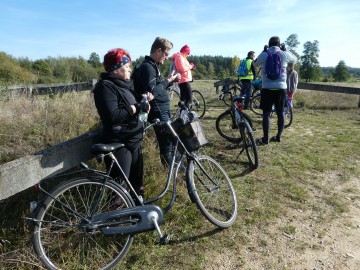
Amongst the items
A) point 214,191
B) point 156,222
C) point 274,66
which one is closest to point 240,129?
point 274,66

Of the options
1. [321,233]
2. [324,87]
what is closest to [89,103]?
[321,233]

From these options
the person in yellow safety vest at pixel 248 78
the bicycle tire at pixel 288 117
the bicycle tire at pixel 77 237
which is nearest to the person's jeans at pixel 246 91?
the person in yellow safety vest at pixel 248 78

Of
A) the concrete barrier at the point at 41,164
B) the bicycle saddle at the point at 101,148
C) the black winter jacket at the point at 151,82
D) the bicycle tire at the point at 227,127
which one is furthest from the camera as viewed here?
the bicycle tire at the point at 227,127

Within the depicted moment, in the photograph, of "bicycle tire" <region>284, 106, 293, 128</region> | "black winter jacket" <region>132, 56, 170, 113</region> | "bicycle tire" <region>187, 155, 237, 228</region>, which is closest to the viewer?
"bicycle tire" <region>187, 155, 237, 228</region>

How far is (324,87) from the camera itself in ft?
37.4

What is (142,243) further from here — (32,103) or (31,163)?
(32,103)

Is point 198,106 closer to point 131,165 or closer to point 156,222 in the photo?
point 131,165

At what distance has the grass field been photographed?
284cm

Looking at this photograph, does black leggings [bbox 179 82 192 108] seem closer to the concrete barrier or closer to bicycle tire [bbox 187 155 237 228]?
bicycle tire [bbox 187 155 237 228]

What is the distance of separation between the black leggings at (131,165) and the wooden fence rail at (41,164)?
Result: 39cm

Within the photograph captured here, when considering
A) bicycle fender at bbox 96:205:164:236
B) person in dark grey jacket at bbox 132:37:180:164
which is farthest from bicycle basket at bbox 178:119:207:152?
bicycle fender at bbox 96:205:164:236

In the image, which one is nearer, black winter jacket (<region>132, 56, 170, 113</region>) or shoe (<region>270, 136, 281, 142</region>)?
black winter jacket (<region>132, 56, 170, 113</region>)

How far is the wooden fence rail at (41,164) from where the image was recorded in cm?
243

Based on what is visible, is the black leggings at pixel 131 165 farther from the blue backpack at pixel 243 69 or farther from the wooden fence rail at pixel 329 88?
the wooden fence rail at pixel 329 88
